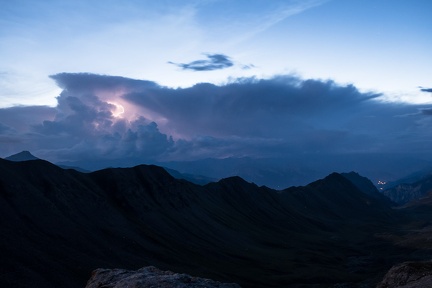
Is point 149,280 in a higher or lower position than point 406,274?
higher

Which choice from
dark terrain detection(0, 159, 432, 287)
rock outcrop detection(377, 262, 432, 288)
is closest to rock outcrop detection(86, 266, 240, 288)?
rock outcrop detection(377, 262, 432, 288)

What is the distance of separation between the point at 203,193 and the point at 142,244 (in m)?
60.7

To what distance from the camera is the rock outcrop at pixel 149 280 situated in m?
15.6

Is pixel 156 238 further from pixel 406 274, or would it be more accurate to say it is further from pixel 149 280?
pixel 149 280

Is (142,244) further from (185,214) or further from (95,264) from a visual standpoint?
(185,214)

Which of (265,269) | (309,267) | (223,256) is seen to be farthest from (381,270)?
(223,256)

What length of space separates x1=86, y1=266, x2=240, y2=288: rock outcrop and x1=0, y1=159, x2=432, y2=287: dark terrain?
38.2m

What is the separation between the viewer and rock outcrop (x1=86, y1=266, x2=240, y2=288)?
15.6 metres

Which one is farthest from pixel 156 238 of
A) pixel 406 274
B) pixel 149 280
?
pixel 149 280

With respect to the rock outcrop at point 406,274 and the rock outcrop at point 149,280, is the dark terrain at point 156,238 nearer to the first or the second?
the rock outcrop at point 149,280

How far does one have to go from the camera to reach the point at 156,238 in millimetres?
87125

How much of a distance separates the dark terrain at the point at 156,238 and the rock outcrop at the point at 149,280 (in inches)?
1504

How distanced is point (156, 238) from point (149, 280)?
7376 centimetres

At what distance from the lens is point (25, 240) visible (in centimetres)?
6041
